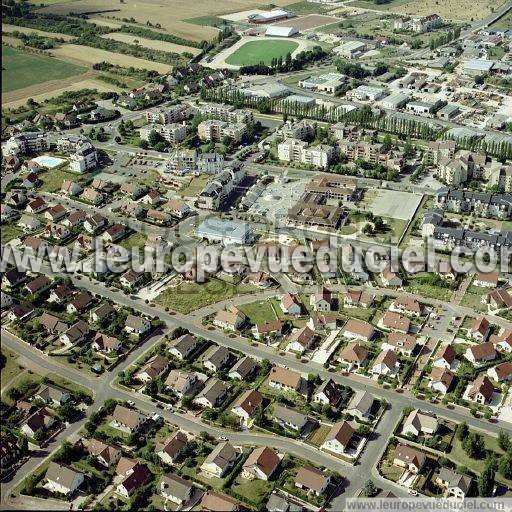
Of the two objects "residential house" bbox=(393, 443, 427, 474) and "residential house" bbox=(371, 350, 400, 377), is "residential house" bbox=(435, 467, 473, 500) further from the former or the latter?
"residential house" bbox=(371, 350, 400, 377)

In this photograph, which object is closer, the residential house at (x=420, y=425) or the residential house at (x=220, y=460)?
the residential house at (x=220, y=460)

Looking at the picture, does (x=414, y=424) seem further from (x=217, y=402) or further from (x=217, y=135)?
(x=217, y=135)

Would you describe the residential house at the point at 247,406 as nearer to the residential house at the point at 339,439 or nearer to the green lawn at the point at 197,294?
the residential house at the point at 339,439

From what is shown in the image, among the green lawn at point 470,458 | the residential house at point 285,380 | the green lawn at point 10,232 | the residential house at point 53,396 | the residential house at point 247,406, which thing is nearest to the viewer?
the green lawn at point 470,458

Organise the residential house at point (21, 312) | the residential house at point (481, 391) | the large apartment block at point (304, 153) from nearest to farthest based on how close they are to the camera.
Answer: the residential house at point (481, 391) → the residential house at point (21, 312) → the large apartment block at point (304, 153)

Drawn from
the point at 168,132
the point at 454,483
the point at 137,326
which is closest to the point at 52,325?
the point at 137,326

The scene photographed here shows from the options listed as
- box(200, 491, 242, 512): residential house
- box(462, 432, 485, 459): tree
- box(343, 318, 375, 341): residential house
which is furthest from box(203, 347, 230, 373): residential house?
box(462, 432, 485, 459): tree

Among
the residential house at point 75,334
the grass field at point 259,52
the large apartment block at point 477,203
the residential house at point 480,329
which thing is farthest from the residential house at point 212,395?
the grass field at point 259,52
